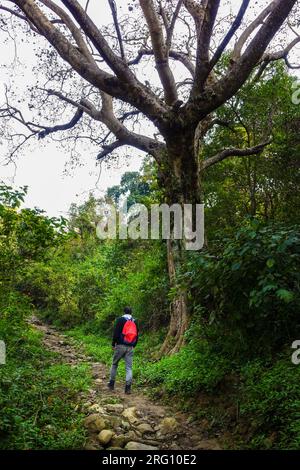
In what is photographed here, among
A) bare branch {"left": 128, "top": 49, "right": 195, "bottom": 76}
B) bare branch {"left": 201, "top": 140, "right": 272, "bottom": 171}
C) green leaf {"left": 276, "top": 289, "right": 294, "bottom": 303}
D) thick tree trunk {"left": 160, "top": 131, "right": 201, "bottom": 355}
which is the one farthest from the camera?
bare branch {"left": 128, "top": 49, "right": 195, "bottom": 76}

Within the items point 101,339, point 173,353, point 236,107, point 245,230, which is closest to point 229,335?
point 245,230

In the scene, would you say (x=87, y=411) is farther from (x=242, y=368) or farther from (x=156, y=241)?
(x=156, y=241)

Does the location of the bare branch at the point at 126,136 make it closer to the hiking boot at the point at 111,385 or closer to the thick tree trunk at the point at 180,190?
the thick tree trunk at the point at 180,190

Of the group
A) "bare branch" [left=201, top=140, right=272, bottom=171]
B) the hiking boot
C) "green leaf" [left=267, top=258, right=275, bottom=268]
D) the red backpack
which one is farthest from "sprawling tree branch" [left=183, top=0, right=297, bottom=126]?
the hiking boot

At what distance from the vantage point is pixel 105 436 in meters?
4.64

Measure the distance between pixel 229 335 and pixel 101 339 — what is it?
8.02 meters

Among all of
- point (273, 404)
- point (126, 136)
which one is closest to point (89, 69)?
point (126, 136)

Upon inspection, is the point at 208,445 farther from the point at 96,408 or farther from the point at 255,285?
the point at 255,285

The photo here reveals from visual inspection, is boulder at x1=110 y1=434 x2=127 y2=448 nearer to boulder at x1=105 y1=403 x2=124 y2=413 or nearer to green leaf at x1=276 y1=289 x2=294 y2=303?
boulder at x1=105 y1=403 x2=124 y2=413

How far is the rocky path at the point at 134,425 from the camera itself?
183 inches

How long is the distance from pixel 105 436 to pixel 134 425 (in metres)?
0.78

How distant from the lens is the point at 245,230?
499 cm

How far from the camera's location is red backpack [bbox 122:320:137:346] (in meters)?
7.48

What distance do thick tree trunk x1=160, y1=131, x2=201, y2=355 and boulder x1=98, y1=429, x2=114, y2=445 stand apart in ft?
11.8
